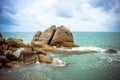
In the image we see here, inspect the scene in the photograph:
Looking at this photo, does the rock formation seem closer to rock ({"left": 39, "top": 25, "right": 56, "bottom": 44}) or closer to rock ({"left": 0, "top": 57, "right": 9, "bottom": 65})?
rock ({"left": 39, "top": 25, "right": 56, "bottom": 44})

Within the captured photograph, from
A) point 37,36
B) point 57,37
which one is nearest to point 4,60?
point 57,37

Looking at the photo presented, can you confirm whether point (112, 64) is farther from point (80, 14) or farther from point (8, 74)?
point (8, 74)

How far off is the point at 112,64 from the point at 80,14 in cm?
219

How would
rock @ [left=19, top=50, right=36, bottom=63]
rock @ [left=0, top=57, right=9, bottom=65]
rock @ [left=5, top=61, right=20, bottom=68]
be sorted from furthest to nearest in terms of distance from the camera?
rock @ [left=19, top=50, right=36, bottom=63] → rock @ [left=0, top=57, right=9, bottom=65] → rock @ [left=5, top=61, right=20, bottom=68]

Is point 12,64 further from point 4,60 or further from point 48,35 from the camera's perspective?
point 48,35

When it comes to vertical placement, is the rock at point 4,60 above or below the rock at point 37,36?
below

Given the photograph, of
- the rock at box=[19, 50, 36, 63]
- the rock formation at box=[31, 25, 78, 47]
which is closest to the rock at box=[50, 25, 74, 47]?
the rock formation at box=[31, 25, 78, 47]

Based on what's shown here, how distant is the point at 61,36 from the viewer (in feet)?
30.6

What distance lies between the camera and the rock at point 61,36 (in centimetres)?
930

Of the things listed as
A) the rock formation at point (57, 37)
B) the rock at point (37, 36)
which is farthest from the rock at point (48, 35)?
the rock at point (37, 36)

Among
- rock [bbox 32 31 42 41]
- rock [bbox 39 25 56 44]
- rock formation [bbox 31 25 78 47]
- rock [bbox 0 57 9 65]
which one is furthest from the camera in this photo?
rock [bbox 32 31 42 41]

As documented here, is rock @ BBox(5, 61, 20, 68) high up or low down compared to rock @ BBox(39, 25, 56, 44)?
down

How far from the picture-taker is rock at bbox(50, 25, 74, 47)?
30.5 feet

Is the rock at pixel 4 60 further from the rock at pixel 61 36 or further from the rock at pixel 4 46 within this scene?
the rock at pixel 61 36
